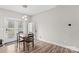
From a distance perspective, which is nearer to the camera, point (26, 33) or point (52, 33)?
point (26, 33)

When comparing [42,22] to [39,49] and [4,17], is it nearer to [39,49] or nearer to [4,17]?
[39,49]

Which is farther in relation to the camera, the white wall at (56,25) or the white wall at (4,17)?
the white wall at (56,25)

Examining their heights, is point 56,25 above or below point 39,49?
above

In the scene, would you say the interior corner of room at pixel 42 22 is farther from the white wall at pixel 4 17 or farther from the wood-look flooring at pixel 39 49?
the wood-look flooring at pixel 39 49

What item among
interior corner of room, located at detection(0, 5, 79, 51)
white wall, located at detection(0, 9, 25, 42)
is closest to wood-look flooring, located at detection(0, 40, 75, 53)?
interior corner of room, located at detection(0, 5, 79, 51)

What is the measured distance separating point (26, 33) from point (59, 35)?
858mm

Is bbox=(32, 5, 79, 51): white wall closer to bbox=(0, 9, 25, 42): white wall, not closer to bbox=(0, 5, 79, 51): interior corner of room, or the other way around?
bbox=(0, 5, 79, 51): interior corner of room

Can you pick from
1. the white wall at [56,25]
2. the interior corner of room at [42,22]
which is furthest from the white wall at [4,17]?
the white wall at [56,25]

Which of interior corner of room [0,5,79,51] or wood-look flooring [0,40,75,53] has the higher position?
interior corner of room [0,5,79,51]

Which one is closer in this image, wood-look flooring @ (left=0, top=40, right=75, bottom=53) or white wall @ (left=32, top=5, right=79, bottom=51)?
wood-look flooring @ (left=0, top=40, right=75, bottom=53)

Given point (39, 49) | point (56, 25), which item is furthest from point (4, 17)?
point (56, 25)

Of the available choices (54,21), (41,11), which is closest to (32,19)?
(41,11)
